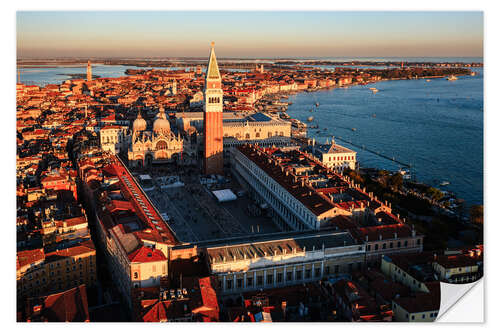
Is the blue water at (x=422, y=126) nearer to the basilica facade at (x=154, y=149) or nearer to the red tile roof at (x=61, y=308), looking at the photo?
the basilica facade at (x=154, y=149)

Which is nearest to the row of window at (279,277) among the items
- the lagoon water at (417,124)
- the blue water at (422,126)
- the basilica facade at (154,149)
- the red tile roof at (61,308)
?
the red tile roof at (61,308)

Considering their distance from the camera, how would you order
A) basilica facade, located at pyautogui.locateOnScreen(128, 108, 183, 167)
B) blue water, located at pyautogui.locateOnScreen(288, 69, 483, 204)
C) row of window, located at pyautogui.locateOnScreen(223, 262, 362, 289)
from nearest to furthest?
1. row of window, located at pyautogui.locateOnScreen(223, 262, 362, 289)
2. blue water, located at pyautogui.locateOnScreen(288, 69, 483, 204)
3. basilica facade, located at pyautogui.locateOnScreen(128, 108, 183, 167)

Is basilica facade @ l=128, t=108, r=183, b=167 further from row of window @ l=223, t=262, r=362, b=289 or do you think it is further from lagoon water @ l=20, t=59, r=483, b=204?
row of window @ l=223, t=262, r=362, b=289

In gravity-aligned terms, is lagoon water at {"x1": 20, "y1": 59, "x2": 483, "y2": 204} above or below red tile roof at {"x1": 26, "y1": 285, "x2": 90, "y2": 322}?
above

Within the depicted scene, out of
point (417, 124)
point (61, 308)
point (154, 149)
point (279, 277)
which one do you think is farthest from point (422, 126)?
point (61, 308)

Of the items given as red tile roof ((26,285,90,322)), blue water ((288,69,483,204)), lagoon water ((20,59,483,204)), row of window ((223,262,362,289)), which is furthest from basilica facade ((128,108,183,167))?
red tile roof ((26,285,90,322))

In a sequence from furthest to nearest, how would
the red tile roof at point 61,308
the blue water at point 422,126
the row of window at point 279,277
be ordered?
the blue water at point 422,126 → the row of window at point 279,277 → the red tile roof at point 61,308

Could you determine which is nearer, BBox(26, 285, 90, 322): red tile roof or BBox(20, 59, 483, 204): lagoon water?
BBox(26, 285, 90, 322): red tile roof

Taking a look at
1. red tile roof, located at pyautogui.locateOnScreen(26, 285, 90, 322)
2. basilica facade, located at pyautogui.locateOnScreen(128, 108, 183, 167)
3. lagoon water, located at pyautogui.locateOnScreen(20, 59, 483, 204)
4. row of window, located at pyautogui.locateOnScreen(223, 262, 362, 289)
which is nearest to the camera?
red tile roof, located at pyautogui.locateOnScreen(26, 285, 90, 322)
